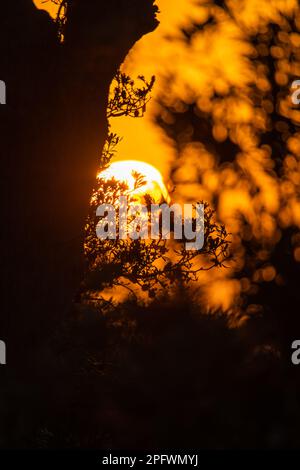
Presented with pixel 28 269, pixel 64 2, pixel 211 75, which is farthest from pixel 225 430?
pixel 211 75

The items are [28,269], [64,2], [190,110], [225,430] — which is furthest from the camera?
[190,110]

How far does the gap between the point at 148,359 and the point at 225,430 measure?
204 centimetres

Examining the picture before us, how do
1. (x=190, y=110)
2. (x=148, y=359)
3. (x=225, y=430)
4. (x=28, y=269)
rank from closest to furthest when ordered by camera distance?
1. (x=225, y=430)
2. (x=148, y=359)
3. (x=28, y=269)
4. (x=190, y=110)

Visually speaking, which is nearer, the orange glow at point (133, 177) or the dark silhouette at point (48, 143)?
the dark silhouette at point (48, 143)

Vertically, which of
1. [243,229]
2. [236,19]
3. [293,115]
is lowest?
[243,229]

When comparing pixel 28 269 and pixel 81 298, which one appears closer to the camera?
pixel 28 269

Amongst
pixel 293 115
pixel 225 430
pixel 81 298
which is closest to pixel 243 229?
pixel 293 115

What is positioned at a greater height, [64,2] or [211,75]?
[211,75]

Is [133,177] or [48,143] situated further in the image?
[133,177]

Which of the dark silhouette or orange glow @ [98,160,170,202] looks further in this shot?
orange glow @ [98,160,170,202]
